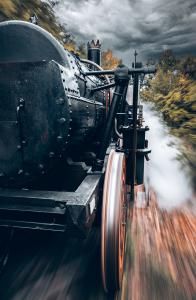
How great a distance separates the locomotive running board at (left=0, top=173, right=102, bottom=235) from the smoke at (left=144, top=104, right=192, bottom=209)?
9.66 feet

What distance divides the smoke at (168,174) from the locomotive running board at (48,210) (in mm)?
2943

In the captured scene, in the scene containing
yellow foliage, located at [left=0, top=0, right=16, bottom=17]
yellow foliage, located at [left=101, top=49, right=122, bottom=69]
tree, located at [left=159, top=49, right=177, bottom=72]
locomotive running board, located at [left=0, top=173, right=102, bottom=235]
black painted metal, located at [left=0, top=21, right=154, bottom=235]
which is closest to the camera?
locomotive running board, located at [left=0, top=173, right=102, bottom=235]

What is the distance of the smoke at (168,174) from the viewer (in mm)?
5168

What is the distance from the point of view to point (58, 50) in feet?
8.44

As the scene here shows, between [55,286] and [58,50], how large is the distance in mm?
2388

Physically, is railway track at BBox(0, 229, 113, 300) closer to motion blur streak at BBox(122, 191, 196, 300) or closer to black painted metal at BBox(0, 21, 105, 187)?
motion blur streak at BBox(122, 191, 196, 300)

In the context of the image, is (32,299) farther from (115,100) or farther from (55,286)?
(115,100)

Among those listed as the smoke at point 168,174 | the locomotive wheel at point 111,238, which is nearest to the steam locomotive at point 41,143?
the locomotive wheel at point 111,238

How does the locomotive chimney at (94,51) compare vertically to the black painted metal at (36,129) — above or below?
above

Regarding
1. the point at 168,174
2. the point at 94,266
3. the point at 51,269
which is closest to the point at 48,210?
the point at 51,269

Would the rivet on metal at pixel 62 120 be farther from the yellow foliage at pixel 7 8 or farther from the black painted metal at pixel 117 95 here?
the yellow foliage at pixel 7 8

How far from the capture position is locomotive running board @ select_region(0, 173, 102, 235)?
6.79 ft

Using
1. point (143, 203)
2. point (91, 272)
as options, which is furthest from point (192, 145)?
point (91, 272)

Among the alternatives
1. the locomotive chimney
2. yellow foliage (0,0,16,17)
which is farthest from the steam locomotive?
yellow foliage (0,0,16,17)
